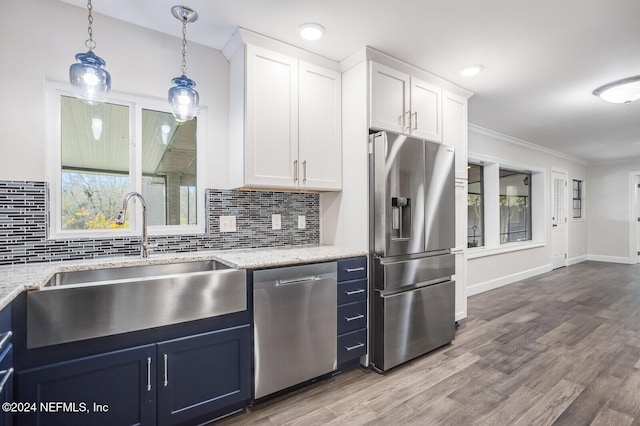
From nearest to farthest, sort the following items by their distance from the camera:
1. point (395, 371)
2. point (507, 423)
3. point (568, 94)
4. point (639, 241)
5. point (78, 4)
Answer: point (507, 423) → point (78, 4) → point (395, 371) → point (568, 94) → point (639, 241)

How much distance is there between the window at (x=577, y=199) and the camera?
7309mm

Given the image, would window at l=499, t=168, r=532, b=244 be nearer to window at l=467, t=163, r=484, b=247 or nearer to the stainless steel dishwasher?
window at l=467, t=163, r=484, b=247

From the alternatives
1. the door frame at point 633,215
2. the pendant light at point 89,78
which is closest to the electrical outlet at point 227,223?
the pendant light at point 89,78

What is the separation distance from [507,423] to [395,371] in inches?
30.2

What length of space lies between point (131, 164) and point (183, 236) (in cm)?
60

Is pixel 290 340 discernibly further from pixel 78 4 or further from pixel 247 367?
pixel 78 4

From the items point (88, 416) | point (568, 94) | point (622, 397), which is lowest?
point (622, 397)

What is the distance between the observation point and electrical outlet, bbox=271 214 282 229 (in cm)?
262

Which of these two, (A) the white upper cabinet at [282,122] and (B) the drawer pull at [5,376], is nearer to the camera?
(B) the drawer pull at [5,376]

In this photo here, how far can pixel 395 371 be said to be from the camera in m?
2.36

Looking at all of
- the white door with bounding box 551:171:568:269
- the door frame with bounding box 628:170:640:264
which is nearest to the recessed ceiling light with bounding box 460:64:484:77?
the white door with bounding box 551:171:568:269

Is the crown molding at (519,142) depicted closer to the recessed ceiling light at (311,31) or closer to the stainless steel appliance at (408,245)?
the stainless steel appliance at (408,245)

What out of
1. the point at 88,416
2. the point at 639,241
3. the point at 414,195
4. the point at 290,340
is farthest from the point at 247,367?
the point at 639,241

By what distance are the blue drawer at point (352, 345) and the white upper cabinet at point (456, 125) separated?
A: 184cm
